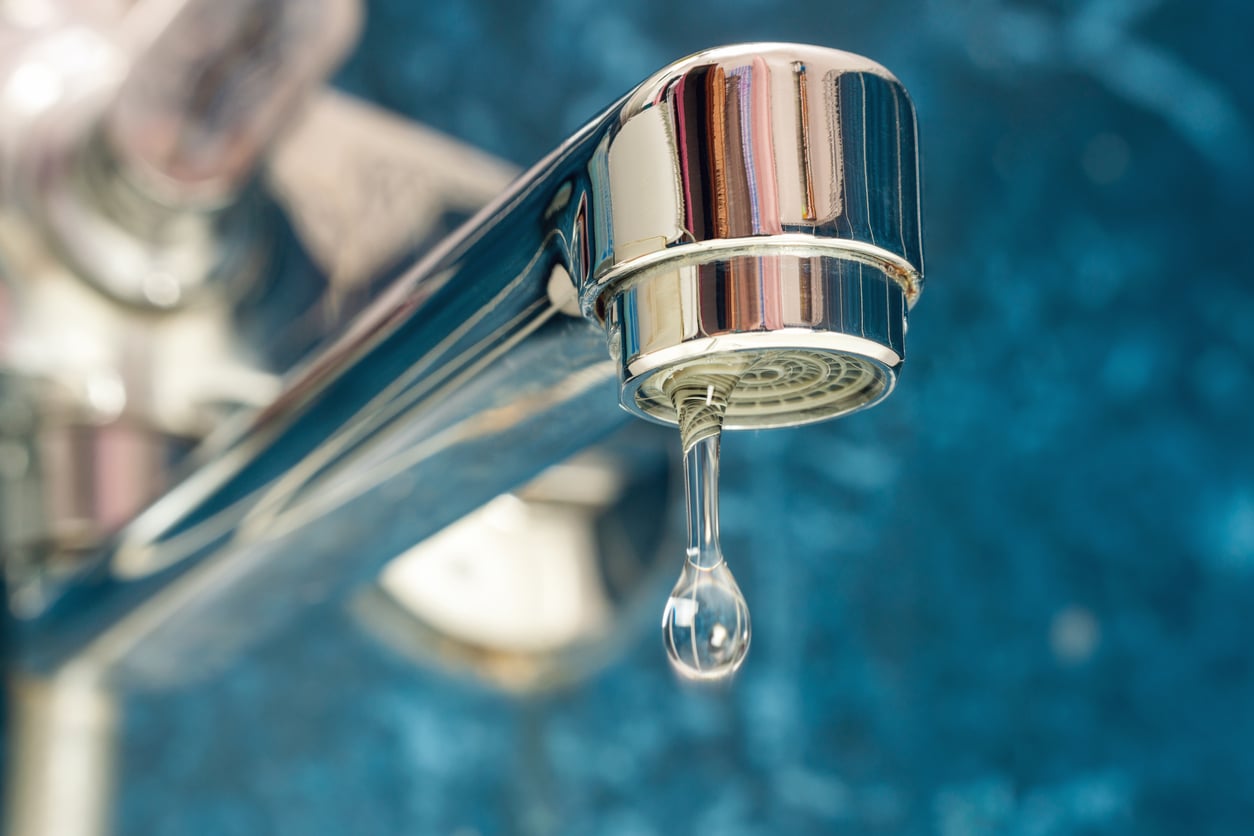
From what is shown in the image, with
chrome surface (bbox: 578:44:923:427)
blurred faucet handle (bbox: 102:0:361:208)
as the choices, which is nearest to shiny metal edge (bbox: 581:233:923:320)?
chrome surface (bbox: 578:44:923:427)

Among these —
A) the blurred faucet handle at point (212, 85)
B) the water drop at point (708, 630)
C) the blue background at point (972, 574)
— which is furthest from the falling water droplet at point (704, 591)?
the blue background at point (972, 574)

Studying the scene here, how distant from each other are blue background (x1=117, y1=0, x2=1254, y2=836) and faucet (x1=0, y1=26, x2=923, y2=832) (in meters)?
0.25

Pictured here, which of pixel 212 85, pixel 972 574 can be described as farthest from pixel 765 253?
pixel 972 574

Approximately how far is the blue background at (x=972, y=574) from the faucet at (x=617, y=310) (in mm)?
252

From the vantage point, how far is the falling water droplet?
0.76ft

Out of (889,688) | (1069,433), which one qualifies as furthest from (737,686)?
(1069,433)

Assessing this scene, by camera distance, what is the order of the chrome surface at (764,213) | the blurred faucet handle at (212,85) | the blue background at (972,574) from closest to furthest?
the chrome surface at (764,213)
the blurred faucet handle at (212,85)
the blue background at (972,574)

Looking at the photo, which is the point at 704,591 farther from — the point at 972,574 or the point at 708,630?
the point at 972,574

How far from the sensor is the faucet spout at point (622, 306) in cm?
21

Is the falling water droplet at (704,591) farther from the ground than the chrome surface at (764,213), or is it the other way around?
the chrome surface at (764,213)

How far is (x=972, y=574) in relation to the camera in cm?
57

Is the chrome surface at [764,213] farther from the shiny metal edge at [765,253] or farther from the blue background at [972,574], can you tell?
the blue background at [972,574]

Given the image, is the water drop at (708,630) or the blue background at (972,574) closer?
the water drop at (708,630)

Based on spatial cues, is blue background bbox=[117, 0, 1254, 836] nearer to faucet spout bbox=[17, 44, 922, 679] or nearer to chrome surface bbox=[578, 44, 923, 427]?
faucet spout bbox=[17, 44, 922, 679]
